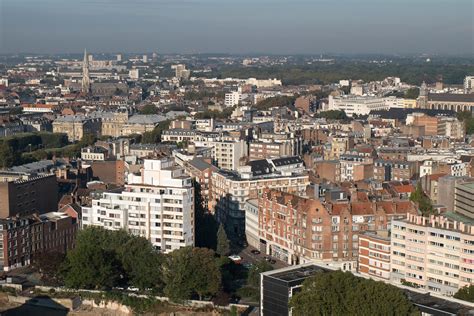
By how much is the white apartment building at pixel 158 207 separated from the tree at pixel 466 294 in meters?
6.46

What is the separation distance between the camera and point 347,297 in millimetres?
13969

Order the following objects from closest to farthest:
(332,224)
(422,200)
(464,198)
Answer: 1. (332,224)
2. (464,198)
3. (422,200)

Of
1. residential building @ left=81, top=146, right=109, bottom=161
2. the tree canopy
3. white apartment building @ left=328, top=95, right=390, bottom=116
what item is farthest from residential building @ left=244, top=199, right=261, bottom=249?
white apartment building @ left=328, top=95, right=390, bottom=116

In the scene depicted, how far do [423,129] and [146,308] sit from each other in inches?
997

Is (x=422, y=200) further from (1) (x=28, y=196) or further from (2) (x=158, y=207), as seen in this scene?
(1) (x=28, y=196)

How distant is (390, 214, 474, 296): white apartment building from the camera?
17172 mm

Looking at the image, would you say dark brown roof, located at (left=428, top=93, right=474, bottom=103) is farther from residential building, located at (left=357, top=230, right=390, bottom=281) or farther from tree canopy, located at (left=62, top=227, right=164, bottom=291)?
tree canopy, located at (left=62, top=227, right=164, bottom=291)

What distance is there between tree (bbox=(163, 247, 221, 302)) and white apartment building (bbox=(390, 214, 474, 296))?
12.5 feet

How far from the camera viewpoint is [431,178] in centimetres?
2520

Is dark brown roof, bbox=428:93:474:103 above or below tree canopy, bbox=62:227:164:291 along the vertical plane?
above

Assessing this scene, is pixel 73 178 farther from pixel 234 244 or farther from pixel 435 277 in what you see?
pixel 435 277

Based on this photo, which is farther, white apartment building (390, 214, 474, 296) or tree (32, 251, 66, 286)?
tree (32, 251, 66, 286)

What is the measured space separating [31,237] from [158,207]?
10.9 feet

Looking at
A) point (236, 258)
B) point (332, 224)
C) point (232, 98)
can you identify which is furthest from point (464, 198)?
point (232, 98)
